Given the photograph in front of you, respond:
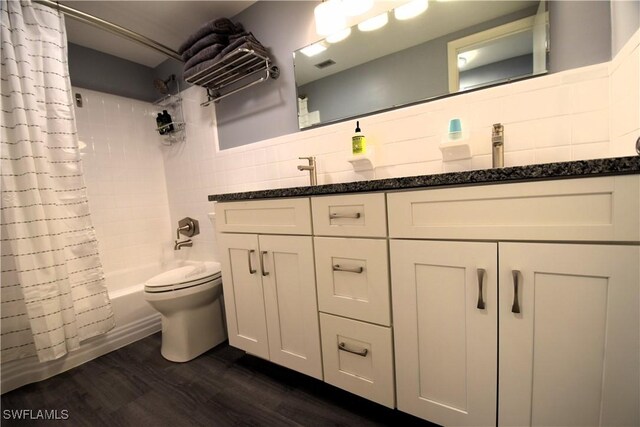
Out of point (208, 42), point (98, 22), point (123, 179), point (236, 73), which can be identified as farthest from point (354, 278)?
point (123, 179)

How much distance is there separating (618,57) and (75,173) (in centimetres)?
248

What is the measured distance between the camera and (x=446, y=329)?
0.78 meters

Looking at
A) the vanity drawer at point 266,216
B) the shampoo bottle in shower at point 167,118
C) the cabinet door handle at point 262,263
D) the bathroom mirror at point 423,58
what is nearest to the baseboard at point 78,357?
the vanity drawer at point 266,216

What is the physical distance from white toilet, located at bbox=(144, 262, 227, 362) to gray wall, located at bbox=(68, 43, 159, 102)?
67.5 inches

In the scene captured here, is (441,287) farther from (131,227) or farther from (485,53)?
(131,227)

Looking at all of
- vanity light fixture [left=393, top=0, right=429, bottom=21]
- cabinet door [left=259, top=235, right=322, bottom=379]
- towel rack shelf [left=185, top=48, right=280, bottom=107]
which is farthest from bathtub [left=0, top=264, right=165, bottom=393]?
vanity light fixture [left=393, top=0, right=429, bottom=21]

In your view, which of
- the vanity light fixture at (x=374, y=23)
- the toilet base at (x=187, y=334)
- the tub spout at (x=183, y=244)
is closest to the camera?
the vanity light fixture at (x=374, y=23)

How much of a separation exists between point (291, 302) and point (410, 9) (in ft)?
4.76

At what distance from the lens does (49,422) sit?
3.67 ft

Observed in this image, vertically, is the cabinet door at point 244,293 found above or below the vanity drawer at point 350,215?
below

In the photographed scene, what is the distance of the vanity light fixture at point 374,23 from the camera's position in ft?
4.15

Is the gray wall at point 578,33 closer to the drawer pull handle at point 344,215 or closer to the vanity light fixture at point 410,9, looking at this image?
the vanity light fixture at point 410,9

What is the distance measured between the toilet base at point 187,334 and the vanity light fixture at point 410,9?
1.91 meters

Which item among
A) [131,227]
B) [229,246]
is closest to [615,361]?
[229,246]
